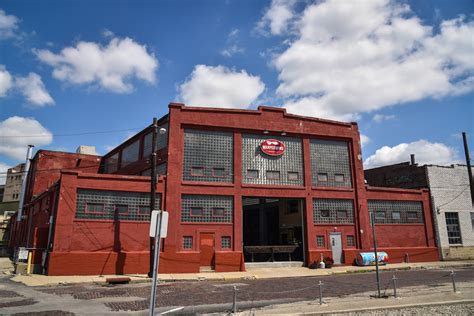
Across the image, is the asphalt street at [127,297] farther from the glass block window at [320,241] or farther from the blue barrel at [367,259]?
the blue barrel at [367,259]

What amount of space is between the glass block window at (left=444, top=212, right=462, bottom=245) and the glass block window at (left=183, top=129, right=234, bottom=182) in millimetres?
20695

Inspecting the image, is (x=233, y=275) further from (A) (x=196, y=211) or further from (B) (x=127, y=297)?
(B) (x=127, y=297)

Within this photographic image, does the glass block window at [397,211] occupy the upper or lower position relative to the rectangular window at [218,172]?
lower

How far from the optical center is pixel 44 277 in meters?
20.3

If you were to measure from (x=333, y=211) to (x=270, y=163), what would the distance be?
6.22m

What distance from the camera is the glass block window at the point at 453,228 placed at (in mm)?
32875

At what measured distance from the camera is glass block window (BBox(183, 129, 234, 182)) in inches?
1029

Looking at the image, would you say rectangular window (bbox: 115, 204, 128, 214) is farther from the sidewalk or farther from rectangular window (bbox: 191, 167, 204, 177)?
rectangular window (bbox: 191, 167, 204, 177)

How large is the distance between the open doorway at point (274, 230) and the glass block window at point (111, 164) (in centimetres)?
1370

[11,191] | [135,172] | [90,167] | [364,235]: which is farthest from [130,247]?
[11,191]

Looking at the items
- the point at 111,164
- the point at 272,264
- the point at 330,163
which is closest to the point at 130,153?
the point at 111,164

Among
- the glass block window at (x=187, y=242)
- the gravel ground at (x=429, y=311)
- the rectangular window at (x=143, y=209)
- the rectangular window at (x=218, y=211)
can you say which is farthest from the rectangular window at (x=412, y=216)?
the gravel ground at (x=429, y=311)

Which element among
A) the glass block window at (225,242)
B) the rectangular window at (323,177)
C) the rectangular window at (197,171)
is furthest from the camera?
the rectangular window at (323,177)

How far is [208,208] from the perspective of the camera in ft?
84.7
